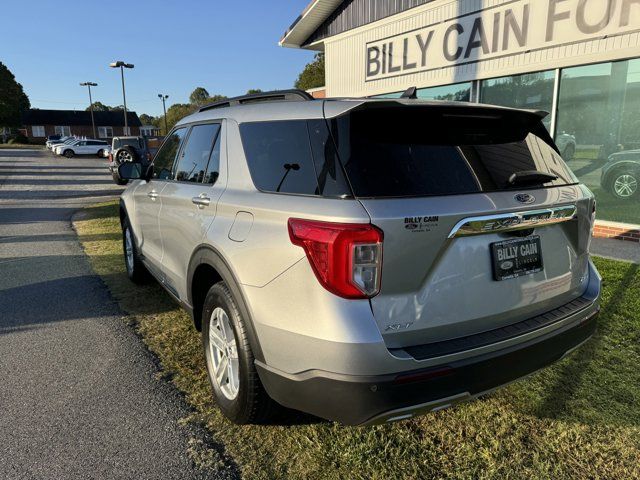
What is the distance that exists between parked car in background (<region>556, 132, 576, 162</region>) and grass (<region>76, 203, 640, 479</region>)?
548cm

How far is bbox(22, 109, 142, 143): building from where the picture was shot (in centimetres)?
7988

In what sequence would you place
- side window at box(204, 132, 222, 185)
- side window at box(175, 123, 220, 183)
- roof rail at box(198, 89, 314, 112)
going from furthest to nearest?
side window at box(175, 123, 220, 183) < side window at box(204, 132, 222, 185) < roof rail at box(198, 89, 314, 112)

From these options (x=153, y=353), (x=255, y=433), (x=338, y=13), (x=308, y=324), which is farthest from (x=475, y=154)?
(x=338, y=13)

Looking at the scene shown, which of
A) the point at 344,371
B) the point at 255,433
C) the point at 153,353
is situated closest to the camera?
the point at 344,371

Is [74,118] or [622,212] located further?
[74,118]

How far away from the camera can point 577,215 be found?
8.34 feet

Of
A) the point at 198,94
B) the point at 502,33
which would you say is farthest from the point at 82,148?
the point at 198,94

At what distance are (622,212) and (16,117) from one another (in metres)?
79.7

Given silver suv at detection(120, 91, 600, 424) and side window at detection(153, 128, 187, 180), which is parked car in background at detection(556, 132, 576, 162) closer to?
silver suv at detection(120, 91, 600, 424)

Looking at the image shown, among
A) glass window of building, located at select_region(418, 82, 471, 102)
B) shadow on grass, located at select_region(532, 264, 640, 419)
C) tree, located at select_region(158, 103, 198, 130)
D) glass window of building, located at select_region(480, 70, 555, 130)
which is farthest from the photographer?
tree, located at select_region(158, 103, 198, 130)

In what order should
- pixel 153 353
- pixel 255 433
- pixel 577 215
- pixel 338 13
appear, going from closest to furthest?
pixel 577 215 < pixel 255 433 < pixel 153 353 < pixel 338 13

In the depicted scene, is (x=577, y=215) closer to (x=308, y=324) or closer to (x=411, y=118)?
(x=411, y=118)

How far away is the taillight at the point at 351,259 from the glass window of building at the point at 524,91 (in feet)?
23.8

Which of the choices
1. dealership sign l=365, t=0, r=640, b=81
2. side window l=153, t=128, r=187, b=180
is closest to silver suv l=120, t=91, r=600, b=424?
side window l=153, t=128, r=187, b=180
